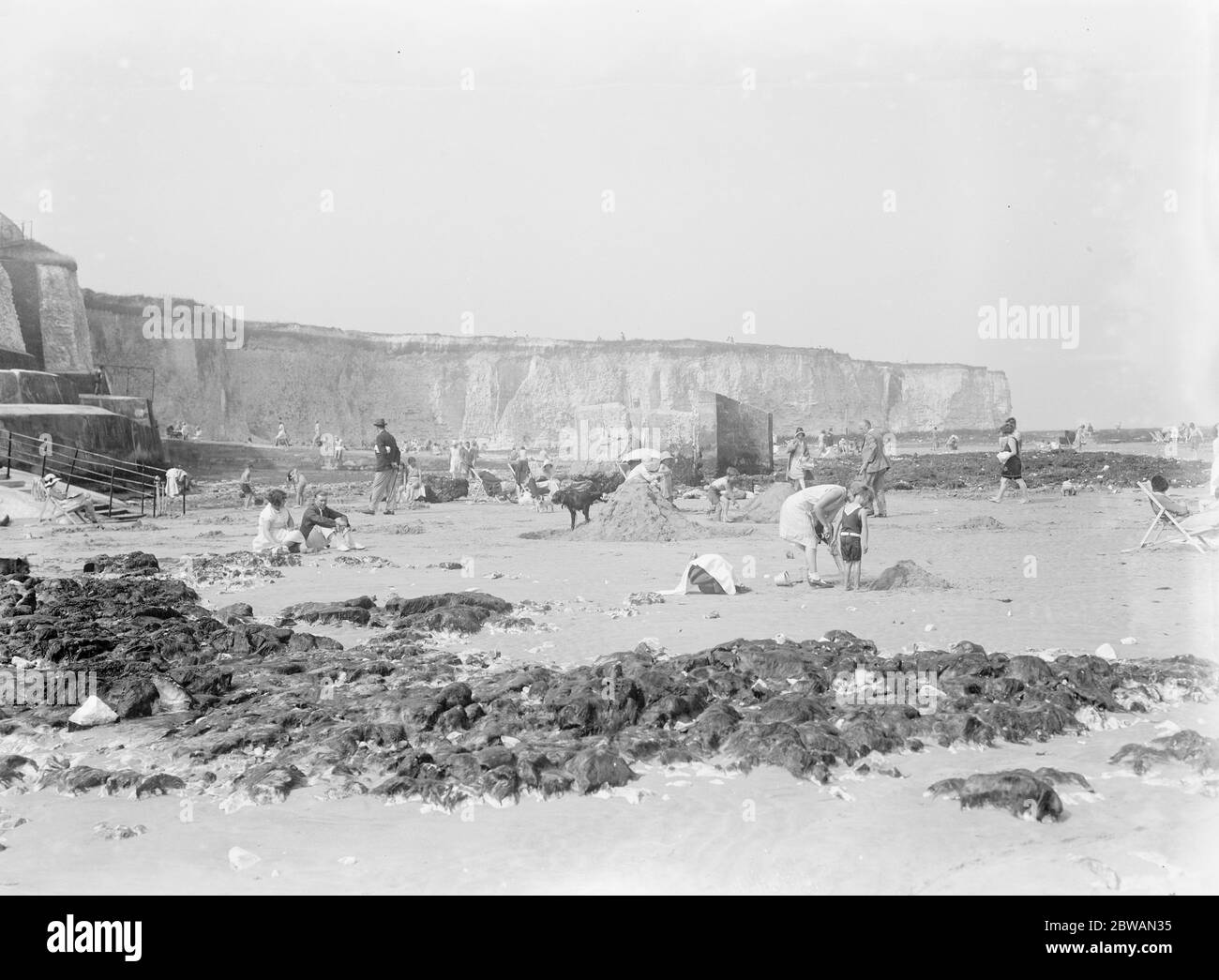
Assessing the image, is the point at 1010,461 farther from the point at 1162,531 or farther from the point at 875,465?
the point at 1162,531

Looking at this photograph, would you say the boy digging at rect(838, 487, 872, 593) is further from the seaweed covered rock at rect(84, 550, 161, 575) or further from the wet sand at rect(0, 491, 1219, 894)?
the seaweed covered rock at rect(84, 550, 161, 575)

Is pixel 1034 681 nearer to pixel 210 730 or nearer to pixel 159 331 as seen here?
pixel 210 730

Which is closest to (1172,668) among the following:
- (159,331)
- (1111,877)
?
(1111,877)

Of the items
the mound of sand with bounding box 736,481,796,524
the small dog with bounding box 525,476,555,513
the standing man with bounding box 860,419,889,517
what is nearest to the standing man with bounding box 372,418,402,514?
the small dog with bounding box 525,476,555,513

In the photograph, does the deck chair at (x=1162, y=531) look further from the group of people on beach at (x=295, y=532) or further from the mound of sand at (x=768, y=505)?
the group of people on beach at (x=295, y=532)

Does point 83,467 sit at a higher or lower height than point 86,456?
lower

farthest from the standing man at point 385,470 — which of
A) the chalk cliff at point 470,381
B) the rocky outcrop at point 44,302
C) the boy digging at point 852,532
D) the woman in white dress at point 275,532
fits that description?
the chalk cliff at point 470,381

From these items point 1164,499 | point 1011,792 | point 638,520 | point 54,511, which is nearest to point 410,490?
point 54,511

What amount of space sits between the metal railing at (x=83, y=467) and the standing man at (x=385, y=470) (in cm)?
330

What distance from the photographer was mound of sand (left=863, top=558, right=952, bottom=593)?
1030cm

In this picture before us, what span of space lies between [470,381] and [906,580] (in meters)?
36.8

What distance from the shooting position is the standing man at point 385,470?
17.1m

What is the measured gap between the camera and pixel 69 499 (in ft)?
52.1

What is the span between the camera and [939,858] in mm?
4883
